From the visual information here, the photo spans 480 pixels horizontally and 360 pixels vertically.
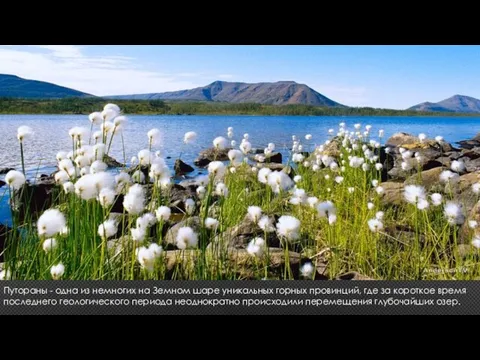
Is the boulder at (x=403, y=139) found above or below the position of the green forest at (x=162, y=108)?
below

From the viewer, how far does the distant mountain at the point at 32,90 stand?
3.23m

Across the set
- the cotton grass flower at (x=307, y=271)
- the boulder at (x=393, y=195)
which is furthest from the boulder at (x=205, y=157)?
the cotton grass flower at (x=307, y=271)

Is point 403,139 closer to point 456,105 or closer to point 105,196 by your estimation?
point 456,105

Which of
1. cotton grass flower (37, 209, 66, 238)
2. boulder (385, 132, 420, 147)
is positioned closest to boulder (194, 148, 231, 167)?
cotton grass flower (37, 209, 66, 238)

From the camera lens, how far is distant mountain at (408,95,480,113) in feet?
11.0

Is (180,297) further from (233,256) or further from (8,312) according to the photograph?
(8,312)

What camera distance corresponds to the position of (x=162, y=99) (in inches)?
147

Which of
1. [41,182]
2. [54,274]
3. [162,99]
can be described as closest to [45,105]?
[41,182]

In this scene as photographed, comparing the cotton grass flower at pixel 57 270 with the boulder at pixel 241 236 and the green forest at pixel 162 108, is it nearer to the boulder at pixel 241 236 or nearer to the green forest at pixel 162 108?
the boulder at pixel 241 236

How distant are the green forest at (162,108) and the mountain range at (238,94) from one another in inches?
2.3

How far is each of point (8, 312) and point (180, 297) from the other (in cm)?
102

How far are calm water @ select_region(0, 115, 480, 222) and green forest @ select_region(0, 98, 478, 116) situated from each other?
0.23 ft

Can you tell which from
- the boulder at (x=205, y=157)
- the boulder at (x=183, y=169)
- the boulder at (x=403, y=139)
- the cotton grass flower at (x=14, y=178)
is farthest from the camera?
the boulder at (x=403, y=139)

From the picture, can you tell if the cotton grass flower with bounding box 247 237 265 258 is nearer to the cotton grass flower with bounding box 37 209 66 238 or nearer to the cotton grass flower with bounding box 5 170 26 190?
the cotton grass flower with bounding box 37 209 66 238
